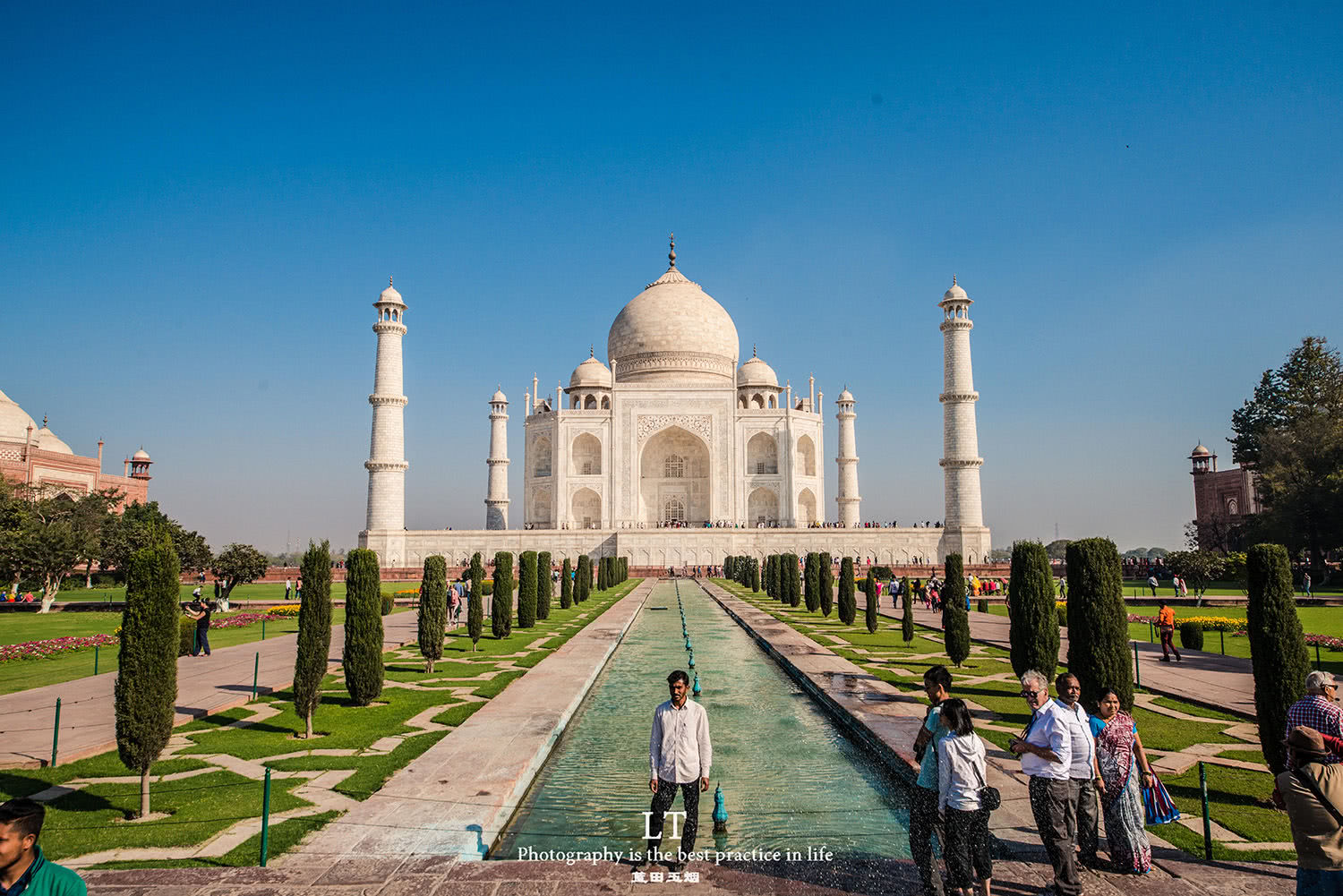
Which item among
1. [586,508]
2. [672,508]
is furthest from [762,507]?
[586,508]

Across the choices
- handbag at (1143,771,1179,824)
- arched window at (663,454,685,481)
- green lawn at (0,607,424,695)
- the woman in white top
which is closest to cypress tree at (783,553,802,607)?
green lawn at (0,607,424,695)

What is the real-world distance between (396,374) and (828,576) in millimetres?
20392

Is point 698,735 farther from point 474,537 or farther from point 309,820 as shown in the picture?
point 474,537

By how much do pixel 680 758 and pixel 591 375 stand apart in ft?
126

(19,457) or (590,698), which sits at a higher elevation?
(19,457)

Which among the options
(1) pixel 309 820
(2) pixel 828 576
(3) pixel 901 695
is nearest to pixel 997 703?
(3) pixel 901 695

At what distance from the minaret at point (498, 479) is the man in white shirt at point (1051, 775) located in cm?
3724

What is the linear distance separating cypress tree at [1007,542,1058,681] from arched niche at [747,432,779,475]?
30.4 metres

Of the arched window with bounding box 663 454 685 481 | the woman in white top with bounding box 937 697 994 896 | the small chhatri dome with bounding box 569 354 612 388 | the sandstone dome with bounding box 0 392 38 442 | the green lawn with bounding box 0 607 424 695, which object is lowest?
the green lawn with bounding box 0 607 424 695

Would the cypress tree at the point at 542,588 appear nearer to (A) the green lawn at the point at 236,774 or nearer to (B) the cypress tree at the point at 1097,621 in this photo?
(A) the green lawn at the point at 236,774

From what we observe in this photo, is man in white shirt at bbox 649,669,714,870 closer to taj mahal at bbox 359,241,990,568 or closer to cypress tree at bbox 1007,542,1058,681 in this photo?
cypress tree at bbox 1007,542,1058,681

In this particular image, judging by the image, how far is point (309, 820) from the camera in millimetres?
4113

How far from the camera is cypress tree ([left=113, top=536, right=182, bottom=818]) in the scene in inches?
181

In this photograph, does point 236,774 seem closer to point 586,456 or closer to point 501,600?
point 501,600
